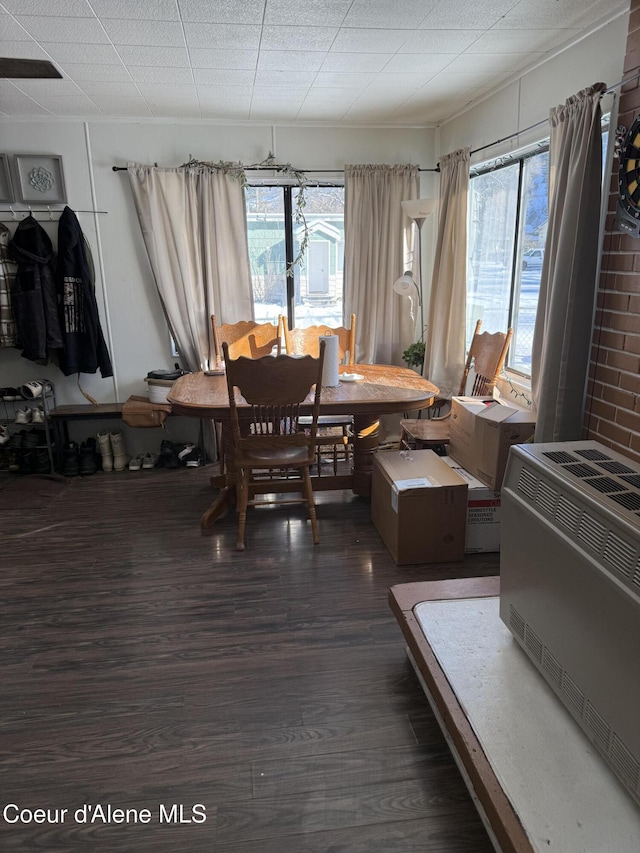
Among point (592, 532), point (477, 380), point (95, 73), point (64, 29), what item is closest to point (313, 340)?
point (477, 380)

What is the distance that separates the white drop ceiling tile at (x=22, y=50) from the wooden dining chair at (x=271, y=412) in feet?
5.20

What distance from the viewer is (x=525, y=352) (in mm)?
3492

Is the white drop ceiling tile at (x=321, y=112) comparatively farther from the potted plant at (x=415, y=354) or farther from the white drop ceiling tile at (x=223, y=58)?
the potted plant at (x=415, y=354)

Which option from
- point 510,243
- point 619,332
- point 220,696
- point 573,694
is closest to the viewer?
point 573,694

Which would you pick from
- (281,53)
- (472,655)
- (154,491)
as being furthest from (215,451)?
(472,655)

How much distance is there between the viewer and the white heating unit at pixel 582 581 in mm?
1199

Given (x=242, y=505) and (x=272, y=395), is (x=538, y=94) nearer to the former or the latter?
(x=272, y=395)

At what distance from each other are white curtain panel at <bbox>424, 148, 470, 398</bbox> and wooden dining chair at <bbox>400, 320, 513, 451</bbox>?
36 cm

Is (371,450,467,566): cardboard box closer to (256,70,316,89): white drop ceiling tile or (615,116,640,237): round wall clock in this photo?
(615,116,640,237): round wall clock

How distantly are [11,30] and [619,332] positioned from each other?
275 centimetres

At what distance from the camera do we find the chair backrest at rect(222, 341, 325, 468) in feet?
8.95

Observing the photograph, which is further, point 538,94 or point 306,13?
point 538,94

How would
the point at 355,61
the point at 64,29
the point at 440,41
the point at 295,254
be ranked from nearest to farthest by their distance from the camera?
the point at 64,29
the point at 440,41
the point at 355,61
the point at 295,254

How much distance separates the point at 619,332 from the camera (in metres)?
2.18
